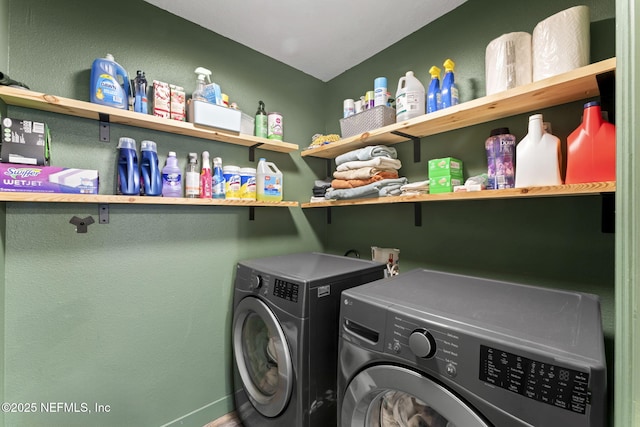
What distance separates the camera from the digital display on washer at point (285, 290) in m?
1.17

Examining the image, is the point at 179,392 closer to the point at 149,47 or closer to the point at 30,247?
the point at 30,247

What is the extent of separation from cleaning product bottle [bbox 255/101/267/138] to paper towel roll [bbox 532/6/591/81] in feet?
4.79

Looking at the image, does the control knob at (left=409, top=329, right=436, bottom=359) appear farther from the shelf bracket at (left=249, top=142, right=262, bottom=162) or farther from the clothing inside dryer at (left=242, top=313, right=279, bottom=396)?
the shelf bracket at (left=249, top=142, right=262, bottom=162)

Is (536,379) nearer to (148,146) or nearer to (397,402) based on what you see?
(397,402)

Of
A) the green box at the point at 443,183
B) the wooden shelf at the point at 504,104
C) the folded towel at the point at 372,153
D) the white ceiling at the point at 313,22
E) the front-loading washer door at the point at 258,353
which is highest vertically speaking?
the white ceiling at the point at 313,22

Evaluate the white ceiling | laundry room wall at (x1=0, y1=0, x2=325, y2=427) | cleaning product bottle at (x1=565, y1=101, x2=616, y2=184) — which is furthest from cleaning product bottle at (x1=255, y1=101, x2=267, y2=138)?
cleaning product bottle at (x1=565, y1=101, x2=616, y2=184)

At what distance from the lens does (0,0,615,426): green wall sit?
1.14 m

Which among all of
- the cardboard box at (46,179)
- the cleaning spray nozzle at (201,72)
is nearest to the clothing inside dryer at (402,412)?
the cardboard box at (46,179)

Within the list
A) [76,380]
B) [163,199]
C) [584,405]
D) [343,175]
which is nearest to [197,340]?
[76,380]

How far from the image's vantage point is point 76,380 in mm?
1249

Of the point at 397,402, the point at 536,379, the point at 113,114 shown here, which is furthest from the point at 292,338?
the point at 113,114

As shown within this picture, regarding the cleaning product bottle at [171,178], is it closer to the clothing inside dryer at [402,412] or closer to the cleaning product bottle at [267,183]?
the cleaning product bottle at [267,183]

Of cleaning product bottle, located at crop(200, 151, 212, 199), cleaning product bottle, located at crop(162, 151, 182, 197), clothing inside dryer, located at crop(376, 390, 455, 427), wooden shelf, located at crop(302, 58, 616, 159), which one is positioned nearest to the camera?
clothing inside dryer, located at crop(376, 390, 455, 427)

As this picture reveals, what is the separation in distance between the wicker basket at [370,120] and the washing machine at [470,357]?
0.99 m
